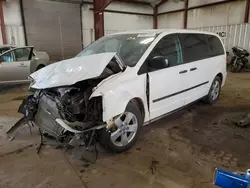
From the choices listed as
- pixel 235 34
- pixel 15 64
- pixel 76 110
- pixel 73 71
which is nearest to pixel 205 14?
pixel 235 34

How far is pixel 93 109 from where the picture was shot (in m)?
2.22

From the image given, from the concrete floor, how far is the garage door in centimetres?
732

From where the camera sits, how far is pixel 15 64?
5891mm

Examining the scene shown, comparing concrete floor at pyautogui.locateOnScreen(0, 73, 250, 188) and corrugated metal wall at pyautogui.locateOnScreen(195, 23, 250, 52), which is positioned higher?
corrugated metal wall at pyautogui.locateOnScreen(195, 23, 250, 52)

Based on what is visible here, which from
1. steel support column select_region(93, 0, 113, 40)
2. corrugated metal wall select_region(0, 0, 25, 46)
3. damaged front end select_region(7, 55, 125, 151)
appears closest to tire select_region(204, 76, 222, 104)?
damaged front end select_region(7, 55, 125, 151)

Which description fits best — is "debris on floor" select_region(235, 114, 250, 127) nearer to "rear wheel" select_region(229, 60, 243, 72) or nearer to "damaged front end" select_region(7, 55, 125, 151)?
"damaged front end" select_region(7, 55, 125, 151)

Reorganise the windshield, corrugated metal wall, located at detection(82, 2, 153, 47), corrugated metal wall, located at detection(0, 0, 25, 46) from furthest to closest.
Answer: corrugated metal wall, located at detection(82, 2, 153, 47), corrugated metal wall, located at detection(0, 0, 25, 46), the windshield

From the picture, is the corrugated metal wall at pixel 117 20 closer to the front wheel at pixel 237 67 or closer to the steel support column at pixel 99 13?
the steel support column at pixel 99 13

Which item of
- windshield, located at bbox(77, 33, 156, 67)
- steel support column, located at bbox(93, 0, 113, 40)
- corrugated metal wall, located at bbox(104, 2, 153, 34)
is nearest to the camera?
windshield, located at bbox(77, 33, 156, 67)

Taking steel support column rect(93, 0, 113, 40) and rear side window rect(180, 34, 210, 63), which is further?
steel support column rect(93, 0, 113, 40)

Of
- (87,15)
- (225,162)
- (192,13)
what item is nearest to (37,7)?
(87,15)

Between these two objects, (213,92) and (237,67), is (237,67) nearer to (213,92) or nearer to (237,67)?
(237,67)

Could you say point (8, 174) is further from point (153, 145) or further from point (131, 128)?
point (153, 145)

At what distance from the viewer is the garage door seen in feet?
31.5
